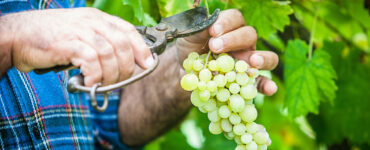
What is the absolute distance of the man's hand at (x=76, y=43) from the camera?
0.52m

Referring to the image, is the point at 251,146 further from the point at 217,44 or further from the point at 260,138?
the point at 217,44

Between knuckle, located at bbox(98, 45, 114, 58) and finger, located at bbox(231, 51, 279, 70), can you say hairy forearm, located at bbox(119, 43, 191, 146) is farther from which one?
knuckle, located at bbox(98, 45, 114, 58)

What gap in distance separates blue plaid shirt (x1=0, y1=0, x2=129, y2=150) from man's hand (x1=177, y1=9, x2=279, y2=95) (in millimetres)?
293

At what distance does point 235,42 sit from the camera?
2.36 ft

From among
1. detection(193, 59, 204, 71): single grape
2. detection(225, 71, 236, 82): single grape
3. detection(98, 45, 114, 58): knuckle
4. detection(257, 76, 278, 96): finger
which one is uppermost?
detection(98, 45, 114, 58): knuckle

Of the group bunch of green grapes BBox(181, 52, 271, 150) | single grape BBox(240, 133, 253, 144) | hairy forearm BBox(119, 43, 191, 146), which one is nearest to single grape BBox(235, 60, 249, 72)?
bunch of green grapes BBox(181, 52, 271, 150)

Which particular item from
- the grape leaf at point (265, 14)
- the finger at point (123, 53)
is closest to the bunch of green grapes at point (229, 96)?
the finger at point (123, 53)

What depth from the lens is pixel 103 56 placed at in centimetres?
53

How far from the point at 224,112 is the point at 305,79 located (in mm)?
375

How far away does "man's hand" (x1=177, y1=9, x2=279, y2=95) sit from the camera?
70cm

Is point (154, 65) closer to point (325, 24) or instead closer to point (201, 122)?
point (201, 122)

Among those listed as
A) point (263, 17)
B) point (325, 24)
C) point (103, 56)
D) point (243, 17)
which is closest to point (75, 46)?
point (103, 56)

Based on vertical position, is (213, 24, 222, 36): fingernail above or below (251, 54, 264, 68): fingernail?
above

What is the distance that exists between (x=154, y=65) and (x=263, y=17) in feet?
1.37
